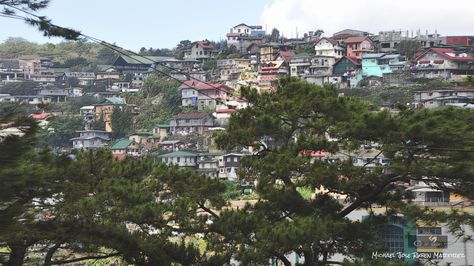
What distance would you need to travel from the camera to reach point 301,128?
8.77m

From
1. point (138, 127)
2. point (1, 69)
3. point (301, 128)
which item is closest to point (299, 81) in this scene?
point (301, 128)

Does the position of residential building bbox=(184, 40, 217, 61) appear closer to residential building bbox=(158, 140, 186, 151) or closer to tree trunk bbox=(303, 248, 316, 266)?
residential building bbox=(158, 140, 186, 151)

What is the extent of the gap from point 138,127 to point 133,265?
116 ft

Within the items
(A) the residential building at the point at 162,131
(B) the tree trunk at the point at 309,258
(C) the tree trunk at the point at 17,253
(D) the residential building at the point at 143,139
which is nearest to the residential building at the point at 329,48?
(A) the residential building at the point at 162,131

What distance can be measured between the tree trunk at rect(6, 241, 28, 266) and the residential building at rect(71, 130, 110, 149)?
33473mm

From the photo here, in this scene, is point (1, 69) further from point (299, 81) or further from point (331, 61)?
point (299, 81)

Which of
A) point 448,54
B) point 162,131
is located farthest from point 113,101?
point 448,54

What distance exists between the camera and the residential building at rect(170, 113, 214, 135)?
1538 inches

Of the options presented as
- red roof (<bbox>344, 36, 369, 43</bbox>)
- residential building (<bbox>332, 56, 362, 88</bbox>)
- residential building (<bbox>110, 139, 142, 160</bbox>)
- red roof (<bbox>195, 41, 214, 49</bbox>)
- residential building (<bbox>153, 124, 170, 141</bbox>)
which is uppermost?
red roof (<bbox>195, 41, 214, 49</bbox>)

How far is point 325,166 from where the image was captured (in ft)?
27.2

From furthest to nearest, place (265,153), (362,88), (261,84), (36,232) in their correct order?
1. (261,84)
2. (362,88)
3. (265,153)
4. (36,232)

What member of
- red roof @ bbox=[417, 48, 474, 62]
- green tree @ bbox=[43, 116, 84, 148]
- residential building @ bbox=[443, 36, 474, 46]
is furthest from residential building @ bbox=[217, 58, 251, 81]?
residential building @ bbox=[443, 36, 474, 46]

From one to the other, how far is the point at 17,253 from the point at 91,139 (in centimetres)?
3442

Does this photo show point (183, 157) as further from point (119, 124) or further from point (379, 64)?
point (379, 64)
